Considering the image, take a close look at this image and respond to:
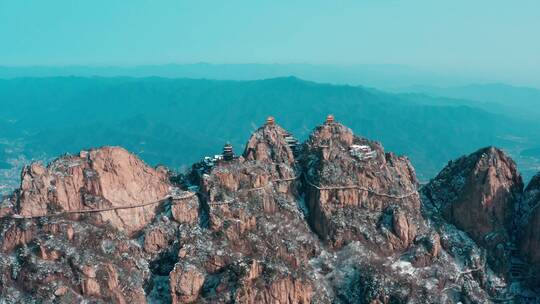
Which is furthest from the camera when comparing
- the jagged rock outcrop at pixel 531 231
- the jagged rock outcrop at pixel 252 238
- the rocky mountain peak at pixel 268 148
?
the rocky mountain peak at pixel 268 148

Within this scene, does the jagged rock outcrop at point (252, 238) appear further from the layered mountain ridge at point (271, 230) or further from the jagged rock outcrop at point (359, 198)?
the jagged rock outcrop at point (359, 198)

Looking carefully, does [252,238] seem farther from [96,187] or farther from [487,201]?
[487,201]

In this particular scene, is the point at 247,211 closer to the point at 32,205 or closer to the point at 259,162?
the point at 259,162

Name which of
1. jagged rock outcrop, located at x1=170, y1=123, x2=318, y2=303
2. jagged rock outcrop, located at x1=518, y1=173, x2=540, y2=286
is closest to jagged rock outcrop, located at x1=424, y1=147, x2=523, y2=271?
jagged rock outcrop, located at x1=518, y1=173, x2=540, y2=286

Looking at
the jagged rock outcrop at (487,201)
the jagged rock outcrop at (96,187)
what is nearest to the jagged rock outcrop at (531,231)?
the jagged rock outcrop at (487,201)

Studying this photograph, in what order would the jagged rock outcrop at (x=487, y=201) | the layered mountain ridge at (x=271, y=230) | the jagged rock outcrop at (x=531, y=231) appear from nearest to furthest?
the layered mountain ridge at (x=271, y=230) < the jagged rock outcrop at (x=531, y=231) < the jagged rock outcrop at (x=487, y=201)

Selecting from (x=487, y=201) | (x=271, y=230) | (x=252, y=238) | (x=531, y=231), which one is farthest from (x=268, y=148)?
(x=531, y=231)

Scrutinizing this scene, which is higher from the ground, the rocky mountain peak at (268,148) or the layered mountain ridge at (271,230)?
the rocky mountain peak at (268,148)

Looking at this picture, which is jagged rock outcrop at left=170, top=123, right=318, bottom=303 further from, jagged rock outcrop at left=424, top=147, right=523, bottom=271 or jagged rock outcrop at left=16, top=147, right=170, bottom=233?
jagged rock outcrop at left=424, top=147, right=523, bottom=271
